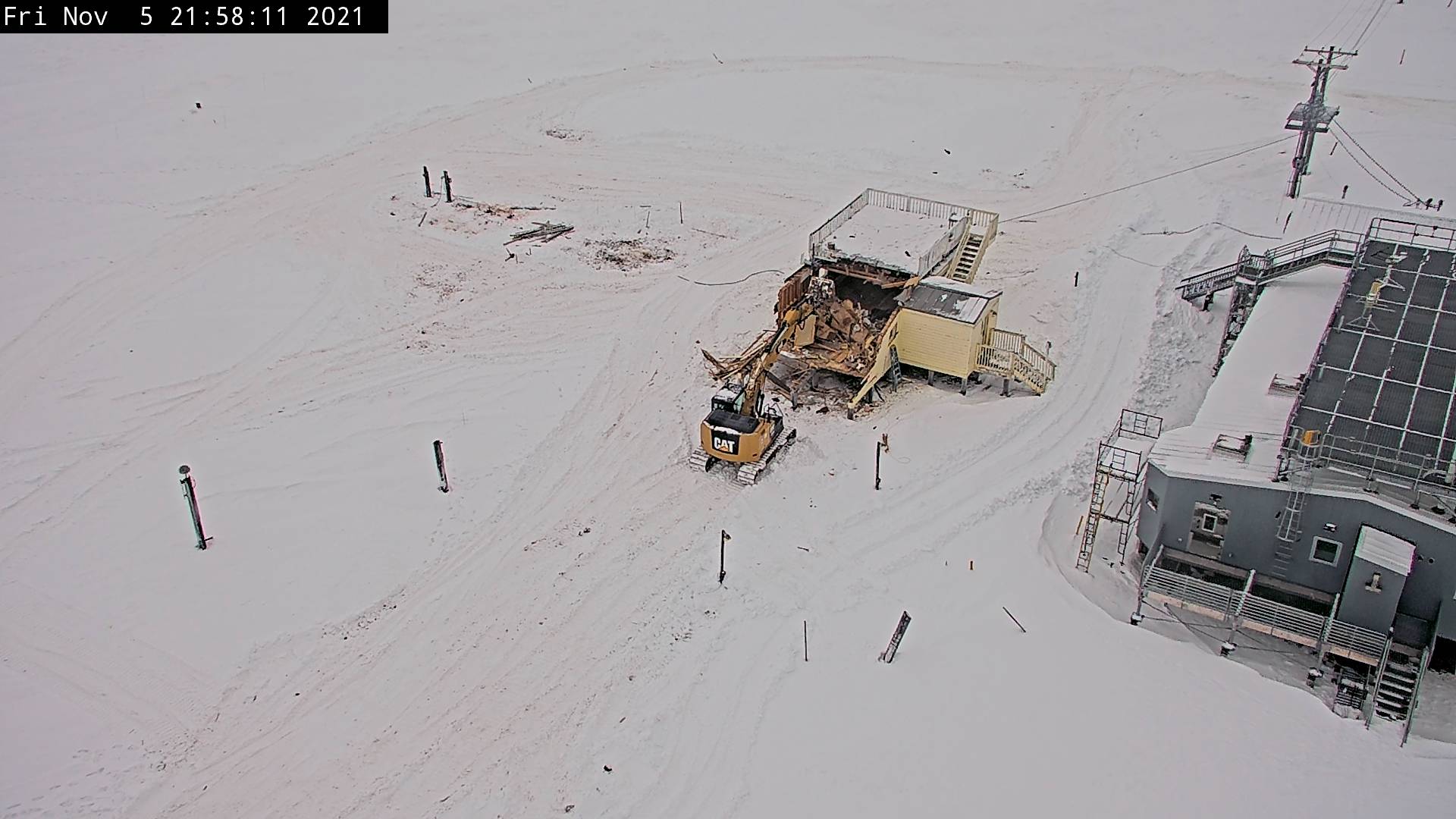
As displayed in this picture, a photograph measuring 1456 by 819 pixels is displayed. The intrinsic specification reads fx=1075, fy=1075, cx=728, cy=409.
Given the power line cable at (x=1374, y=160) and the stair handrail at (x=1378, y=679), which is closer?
the stair handrail at (x=1378, y=679)

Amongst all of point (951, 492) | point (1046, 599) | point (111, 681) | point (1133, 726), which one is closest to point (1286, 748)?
point (1133, 726)

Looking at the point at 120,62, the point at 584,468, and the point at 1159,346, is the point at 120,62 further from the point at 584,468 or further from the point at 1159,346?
the point at 1159,346

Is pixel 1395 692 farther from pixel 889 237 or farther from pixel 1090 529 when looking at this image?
pixel 889 237

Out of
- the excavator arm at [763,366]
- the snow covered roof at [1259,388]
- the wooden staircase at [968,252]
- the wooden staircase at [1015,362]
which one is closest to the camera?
the snow covered roof at [1259,388]

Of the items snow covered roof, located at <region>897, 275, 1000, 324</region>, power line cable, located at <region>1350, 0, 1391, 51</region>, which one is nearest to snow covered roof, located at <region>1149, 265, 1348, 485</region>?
snow covered roof, located at <region>897, 275, 1000, 324</region>

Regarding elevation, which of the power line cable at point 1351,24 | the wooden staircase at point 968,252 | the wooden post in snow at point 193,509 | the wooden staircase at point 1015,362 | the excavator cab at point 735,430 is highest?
the power line cable at point 1351,24

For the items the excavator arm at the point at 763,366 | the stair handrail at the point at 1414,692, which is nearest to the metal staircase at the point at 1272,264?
the excavator arm at the point at 763,366

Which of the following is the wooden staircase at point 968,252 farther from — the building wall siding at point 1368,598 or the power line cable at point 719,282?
the building wall siding at point 1368,598

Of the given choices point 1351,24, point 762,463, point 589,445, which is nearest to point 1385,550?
point 762,463
